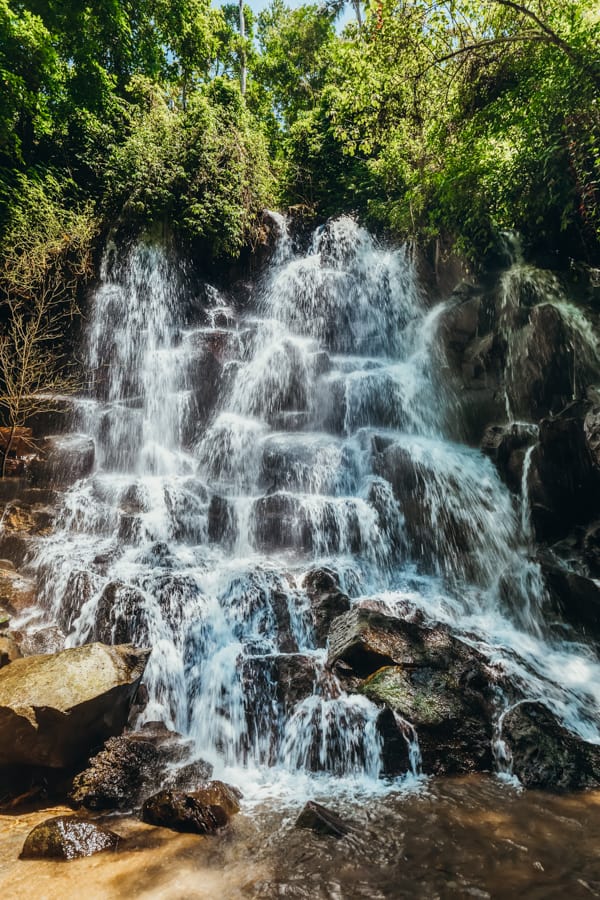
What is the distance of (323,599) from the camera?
664 cm

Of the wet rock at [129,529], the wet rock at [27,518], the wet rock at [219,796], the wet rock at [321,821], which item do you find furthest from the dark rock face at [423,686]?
the wet rock at [27,518]

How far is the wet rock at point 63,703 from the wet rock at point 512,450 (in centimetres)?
722

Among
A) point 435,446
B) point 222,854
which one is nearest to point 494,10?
point 435,446

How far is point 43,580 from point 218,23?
1058 inches

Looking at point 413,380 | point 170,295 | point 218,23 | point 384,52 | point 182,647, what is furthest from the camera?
point 218,23

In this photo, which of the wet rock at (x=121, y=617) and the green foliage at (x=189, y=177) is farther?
the green foliage at (x=189, y=177)

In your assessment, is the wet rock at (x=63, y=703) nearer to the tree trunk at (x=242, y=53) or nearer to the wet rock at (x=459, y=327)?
the wet rock at (x=459, y=327)

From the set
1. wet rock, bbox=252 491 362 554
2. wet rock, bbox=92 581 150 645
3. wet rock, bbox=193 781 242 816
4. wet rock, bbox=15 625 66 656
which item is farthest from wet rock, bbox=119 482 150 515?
wet rock, bbox=193 781 242 816

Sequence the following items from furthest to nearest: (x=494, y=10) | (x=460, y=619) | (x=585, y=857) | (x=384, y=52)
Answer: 1. (x=494, y=10)
2. (x=384, y=52)
3. (x=460, y=619)
4. (x=585, y=857)

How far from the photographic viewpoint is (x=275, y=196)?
19.0 metres

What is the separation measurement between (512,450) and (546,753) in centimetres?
584

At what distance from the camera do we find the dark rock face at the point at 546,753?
397 cm

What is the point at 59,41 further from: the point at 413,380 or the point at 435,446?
the point at 435,446

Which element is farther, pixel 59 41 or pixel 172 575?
pixel 59 41
